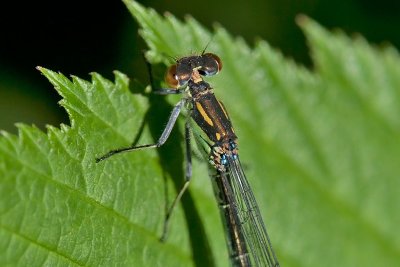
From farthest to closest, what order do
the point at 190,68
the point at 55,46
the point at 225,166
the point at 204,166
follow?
the point at 55,46, the point at 204,166, the point at 225,166, the point at 190,68

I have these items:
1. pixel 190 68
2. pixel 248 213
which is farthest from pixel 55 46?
pixel 248 213

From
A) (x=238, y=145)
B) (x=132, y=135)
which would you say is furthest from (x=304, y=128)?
(x=132, y=135)

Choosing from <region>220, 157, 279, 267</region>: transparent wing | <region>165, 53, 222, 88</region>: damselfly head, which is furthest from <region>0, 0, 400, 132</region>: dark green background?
<region>220, 157, 279, 267</region>: transparent wing

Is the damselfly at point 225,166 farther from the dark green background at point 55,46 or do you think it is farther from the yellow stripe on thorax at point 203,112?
the dark green background at point 55,46

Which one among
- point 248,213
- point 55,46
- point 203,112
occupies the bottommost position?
point 248,213

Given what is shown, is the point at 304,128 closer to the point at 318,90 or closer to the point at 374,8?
the point at 318,90

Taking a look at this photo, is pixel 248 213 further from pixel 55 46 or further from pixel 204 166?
pixel 55 46

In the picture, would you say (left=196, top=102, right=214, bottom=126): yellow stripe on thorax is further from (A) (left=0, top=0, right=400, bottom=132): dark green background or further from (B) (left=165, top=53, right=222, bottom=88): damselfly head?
(A) (left=0, top=0, right=400, bottom=132): dark green background
